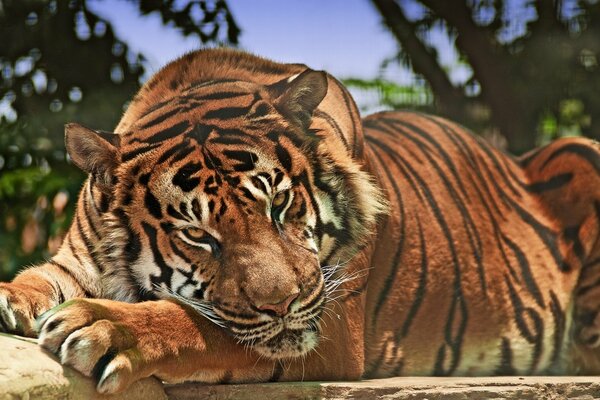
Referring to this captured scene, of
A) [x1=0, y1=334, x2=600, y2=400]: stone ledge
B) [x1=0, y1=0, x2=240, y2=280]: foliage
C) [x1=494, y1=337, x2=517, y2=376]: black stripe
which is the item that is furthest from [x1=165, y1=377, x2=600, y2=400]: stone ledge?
[x1=0, y1=0, x2=240, y2=280]: foliage

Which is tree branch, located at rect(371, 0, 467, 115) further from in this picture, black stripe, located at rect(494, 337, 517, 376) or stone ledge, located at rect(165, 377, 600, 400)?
stone ledge, located at rect(165, 377, 600, 400)

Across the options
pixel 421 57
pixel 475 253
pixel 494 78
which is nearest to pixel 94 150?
pixel 475 253

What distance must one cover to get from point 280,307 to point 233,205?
23 cm

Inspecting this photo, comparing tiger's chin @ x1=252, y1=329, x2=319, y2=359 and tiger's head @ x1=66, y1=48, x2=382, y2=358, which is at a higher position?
tiger's head @ x1=66, y1=48, x2=382, y2=358

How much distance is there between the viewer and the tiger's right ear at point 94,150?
2.11 metres

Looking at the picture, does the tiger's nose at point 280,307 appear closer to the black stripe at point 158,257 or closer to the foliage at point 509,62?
the black stripe at point 158,257

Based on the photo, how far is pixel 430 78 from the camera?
16.7ft

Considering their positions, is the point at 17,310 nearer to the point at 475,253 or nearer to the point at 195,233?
the point at 195,233

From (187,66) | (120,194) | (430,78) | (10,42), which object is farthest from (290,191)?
(430,78)

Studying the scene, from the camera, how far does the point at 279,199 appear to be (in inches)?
84.7

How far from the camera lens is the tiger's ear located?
7.55 ft

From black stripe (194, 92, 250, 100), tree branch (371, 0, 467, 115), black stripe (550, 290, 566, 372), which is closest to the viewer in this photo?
black stripe (194, 92, 250, 100)

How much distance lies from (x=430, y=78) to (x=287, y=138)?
292 centimetres

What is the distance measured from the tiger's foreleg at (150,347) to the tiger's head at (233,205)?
54mm
